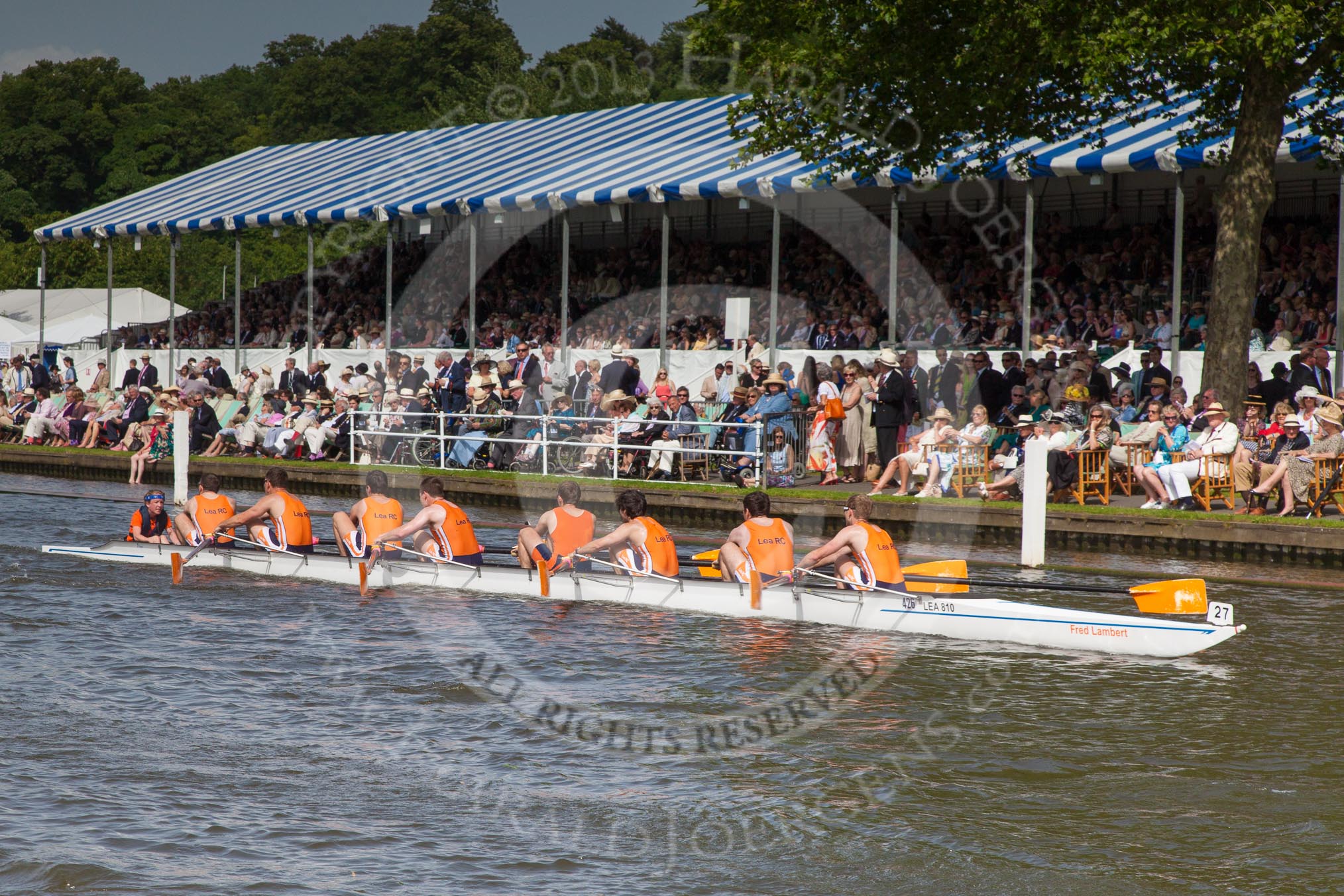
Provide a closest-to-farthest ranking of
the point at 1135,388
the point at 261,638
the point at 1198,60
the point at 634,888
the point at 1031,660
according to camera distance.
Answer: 1. the point at 634,888
2. the point at 1031,660
3. the point at 261,638
4. the point at 1198,60
5. the point at 1135,388

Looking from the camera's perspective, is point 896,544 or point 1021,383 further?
point 1021,383

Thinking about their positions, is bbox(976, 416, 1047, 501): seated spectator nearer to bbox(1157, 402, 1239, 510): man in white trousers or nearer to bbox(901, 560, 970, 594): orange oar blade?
bbox(1157, 402, 1239, 510): man in white trousers

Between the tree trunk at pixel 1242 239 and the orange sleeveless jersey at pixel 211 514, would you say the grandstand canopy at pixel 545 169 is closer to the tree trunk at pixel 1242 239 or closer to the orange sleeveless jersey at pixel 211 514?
the tree trunk at pixel 1242 239

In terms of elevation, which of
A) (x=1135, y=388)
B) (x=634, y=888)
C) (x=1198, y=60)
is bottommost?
(x=634, y=888)

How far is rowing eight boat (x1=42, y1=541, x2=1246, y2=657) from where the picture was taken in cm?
1291

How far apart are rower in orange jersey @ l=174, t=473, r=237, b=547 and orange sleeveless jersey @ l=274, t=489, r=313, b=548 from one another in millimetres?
879

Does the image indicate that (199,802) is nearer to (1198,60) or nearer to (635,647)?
(635,647)

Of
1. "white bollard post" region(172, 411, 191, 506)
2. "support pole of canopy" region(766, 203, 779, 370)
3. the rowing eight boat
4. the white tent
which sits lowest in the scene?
the rowing eight boat

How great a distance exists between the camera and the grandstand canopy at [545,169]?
23.0m

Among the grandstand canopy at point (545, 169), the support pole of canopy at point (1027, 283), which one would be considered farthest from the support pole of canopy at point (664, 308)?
the support pole of canopy at point (1027, 283)

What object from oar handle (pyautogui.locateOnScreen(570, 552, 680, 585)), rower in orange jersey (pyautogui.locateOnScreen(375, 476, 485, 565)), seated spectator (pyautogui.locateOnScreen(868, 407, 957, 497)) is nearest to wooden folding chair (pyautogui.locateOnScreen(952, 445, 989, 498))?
seated spectator (pyautogui.locateOnScreen(868, 407, 957, 497))

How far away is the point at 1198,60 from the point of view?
18.6 meters

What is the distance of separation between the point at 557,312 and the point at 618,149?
3768 millimetres

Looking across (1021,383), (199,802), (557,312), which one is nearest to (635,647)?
(199,802)
